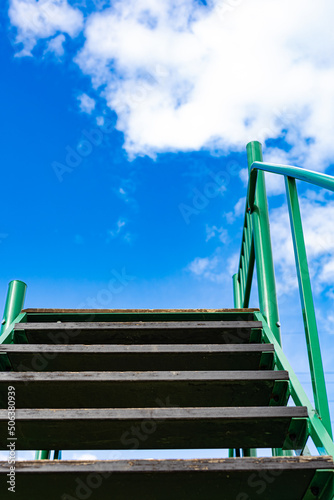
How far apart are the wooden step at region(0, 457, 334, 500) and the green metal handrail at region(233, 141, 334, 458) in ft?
0.53

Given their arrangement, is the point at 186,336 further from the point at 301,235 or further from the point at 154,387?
the point at 301,235

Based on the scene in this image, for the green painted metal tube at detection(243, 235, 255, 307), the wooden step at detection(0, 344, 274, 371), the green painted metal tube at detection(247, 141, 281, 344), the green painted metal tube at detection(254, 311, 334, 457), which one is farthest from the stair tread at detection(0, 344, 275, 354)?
the green painted metal tube at detection(243, 235, 255, 307)

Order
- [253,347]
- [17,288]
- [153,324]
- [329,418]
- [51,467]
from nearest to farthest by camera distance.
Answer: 1. [51,467]
2. [329,418]
3. [253,347]
4. [153,324]
5. [17,288]

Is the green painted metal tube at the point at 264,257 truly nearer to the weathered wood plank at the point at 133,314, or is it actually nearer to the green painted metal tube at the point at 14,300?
the weathered wood plank at the point at 133,314

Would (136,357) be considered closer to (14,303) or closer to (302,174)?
(302,174)

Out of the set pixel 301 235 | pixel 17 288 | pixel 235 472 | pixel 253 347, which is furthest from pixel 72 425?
pixel 17 288

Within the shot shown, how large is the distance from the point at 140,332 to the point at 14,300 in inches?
52.1

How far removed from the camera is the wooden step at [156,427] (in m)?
1.69

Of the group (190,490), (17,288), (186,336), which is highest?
(17,288)

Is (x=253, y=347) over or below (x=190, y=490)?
over

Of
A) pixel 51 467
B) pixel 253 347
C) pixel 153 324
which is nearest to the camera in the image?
pixel 51 467

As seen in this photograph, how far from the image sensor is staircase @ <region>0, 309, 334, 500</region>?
4.69 ft

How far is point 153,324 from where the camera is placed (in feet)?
8.63

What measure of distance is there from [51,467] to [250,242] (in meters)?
2.53
